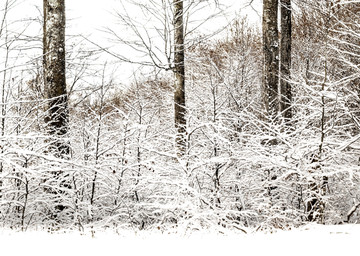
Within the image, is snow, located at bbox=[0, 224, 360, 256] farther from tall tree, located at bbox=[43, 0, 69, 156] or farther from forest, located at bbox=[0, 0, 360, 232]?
tall tree, located at bbox=[43, 0, 69, 156]

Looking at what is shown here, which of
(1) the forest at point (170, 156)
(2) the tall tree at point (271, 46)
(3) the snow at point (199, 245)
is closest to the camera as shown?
(3) the snow at point (199, 245)

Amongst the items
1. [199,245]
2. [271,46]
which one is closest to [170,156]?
[199,245]

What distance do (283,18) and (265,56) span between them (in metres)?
2.34

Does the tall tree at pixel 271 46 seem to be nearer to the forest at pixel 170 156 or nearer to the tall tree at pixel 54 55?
the forest at pixel 170 156

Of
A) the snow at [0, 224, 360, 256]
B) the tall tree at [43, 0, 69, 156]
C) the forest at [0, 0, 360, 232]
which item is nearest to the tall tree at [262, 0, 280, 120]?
the forest at [0, 0, 360, 232]

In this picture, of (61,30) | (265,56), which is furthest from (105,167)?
(265,56)

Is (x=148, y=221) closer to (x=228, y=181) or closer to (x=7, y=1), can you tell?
(x=228, y=181)

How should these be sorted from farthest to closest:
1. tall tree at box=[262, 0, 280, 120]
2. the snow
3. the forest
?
tall tree at box=[262, 0, 280, 120] < the forest < the snow

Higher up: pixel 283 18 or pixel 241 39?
pixel 241 39

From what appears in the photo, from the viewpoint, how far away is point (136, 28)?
25.2 feet

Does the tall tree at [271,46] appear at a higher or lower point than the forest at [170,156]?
higher

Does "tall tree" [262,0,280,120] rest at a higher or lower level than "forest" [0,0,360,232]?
higher

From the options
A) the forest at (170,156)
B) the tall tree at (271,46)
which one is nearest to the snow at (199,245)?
the forest at (170,156)

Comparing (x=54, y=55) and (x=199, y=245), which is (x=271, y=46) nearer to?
(x=54, y=55)
